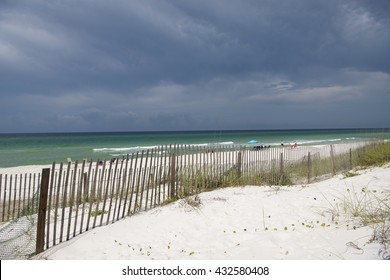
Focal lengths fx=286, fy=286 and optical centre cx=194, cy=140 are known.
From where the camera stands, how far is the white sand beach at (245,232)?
4.05 metres

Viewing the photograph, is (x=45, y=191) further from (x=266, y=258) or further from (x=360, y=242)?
(x=360, y=242)

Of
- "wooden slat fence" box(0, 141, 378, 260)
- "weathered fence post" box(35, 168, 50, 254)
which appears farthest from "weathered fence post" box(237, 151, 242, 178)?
"weathered fence post" box(35, 168, 50, 254)

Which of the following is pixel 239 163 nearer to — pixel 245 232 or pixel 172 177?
pixel 172 177

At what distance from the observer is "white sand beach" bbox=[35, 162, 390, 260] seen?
4055 millimetres

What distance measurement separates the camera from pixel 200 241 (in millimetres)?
4805

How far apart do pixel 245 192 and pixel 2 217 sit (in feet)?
22.1

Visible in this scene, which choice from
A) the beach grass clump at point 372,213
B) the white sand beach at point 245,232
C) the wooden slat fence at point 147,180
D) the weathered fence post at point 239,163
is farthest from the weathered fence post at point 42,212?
the weathered fence post at point 239,163

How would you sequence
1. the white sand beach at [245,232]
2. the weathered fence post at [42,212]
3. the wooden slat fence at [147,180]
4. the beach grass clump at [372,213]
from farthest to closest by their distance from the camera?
1. the wooden slat fence at [147,180]
2. the weathered fence post at [42,212]
3. the white sand beach at [245,232]
4. the beach grass clump at [372,213]

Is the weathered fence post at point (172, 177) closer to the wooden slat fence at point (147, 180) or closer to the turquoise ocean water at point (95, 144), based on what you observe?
the wooden slat fence at point (147, 180)

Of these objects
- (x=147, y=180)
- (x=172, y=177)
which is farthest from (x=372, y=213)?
(x=147, y=180)

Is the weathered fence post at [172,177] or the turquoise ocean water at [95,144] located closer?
the weathered fence post at [172,177]

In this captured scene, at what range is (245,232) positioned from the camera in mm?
5062

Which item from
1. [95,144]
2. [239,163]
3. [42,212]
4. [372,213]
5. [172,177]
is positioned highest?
[239,163]
